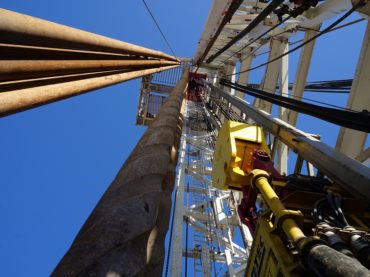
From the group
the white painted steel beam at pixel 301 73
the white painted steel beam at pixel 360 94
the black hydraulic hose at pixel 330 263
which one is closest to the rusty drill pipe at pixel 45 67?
the black hydraulic hose at pixel 330 263

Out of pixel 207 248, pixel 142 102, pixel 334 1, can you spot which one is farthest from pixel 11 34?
pixel 142 102

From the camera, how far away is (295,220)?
1900 millimetres

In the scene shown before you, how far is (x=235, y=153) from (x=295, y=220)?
1364 mm

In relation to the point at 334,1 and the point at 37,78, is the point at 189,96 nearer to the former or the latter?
the point at 334,1

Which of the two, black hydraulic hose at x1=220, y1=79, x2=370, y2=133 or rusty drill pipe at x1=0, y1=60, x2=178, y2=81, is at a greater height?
rusty drill pipe at x1=0, y1=60, x2=178, y2=81

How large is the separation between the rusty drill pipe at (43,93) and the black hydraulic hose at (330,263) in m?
1.12

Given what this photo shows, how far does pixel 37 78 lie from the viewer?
55.2 inches

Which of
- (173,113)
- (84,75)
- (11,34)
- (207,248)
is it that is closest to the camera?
(11,34)

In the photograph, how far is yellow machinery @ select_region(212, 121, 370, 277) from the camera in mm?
1388

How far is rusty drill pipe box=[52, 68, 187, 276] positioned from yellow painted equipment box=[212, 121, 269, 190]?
4.77 feet

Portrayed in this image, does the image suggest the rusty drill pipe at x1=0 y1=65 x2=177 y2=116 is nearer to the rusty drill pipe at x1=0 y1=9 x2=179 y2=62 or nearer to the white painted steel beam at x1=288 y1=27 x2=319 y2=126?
the rusty drill pipe at x1=0 y1=9 x2=179 y2=62

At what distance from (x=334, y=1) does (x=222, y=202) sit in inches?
180

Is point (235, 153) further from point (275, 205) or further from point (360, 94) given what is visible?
point (360, 94)

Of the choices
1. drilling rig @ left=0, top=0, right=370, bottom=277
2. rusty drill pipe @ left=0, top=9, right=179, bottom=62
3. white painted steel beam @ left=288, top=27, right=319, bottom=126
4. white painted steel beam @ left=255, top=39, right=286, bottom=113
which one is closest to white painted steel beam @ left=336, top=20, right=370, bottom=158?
drilling rig @ left=0, top=0, right=370, bottom=277
